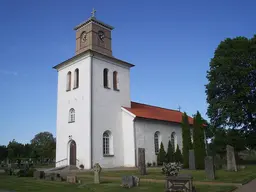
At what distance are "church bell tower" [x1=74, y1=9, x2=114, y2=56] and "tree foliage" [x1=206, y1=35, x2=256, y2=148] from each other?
1277 centimetres

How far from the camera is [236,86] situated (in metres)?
28.5

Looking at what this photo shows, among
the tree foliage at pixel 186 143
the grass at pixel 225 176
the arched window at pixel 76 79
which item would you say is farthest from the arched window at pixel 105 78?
the grass at pixel 225 176

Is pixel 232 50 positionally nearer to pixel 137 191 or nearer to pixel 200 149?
pixel 200 149

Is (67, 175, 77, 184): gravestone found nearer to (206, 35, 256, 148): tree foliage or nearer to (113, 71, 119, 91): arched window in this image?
(113, 71, 119, 91): arched window

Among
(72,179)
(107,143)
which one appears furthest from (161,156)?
(72,179)

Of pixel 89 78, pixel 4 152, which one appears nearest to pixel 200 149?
pixel 89 78

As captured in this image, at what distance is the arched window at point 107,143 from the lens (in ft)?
83.1

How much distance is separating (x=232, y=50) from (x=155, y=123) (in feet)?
38.7

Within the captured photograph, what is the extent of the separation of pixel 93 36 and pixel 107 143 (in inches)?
445

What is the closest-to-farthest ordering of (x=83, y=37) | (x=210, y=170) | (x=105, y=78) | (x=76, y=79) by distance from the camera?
(x=210, y=170)
(x=76, y=79)
(x=105, y=78)
(x=83, y=37)

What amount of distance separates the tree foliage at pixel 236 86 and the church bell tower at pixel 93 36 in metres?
12.8

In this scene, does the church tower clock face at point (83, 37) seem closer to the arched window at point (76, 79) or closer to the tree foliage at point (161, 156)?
the arched window at point (76, 79)

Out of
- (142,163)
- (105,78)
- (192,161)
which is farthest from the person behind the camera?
(105,78)

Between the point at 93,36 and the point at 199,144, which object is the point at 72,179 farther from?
the point at 93,36
